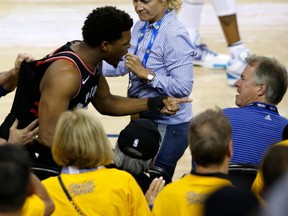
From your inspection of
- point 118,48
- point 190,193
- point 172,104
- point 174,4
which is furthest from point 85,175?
point 174,4


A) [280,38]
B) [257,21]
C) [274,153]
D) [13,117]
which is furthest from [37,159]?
[257,21]

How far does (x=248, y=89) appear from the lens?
4180mm

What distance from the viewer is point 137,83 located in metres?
4.73

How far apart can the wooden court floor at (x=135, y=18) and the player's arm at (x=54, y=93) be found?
106 inches

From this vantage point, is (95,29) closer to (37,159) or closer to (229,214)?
(37,159)

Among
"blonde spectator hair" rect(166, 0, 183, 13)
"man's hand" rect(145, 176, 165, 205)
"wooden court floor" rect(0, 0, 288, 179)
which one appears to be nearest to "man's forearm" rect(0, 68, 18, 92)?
"blonde spectator hair" rect(166, 0, 183, 13)

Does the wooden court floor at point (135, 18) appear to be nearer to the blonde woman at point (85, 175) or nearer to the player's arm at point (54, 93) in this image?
the player's arm at point (54, 93)

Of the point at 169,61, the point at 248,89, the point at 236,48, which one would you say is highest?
the point at 169,61

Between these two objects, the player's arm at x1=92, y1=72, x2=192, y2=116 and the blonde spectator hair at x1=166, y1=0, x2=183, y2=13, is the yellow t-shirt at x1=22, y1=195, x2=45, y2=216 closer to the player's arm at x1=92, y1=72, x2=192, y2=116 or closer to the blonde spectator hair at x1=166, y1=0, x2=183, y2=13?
the player's arm at x1=92, y1=72, x2=192, y2=116

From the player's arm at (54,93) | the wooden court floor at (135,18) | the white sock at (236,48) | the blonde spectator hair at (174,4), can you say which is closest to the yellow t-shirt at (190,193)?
the player's arm at (54,93)

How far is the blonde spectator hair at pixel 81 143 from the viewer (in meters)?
3.25

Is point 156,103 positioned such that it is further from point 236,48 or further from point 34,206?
point 236,48

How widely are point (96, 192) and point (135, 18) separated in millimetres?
6101

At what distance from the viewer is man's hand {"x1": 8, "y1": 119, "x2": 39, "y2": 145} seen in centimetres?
411
